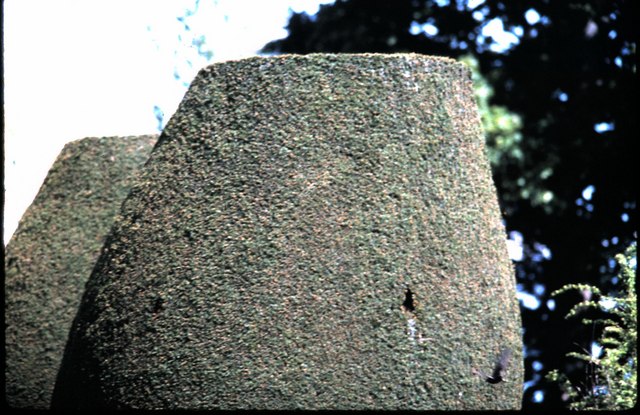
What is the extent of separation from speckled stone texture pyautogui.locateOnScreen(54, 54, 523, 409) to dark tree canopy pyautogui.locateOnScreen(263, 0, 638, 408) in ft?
16.8

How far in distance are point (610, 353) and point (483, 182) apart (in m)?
1.57

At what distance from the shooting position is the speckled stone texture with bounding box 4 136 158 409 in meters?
6.81

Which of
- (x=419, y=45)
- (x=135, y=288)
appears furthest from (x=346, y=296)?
(x=419, y=45)

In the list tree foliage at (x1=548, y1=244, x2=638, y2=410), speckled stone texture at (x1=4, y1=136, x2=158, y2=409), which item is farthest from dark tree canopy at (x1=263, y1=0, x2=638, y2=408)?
speckled stone texture at (x1=4, y1=136, x2=158, y2=409)

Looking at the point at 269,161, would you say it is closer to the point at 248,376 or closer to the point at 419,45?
the point at 248,376

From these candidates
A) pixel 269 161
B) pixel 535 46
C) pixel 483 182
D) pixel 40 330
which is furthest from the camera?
pixel 535 46

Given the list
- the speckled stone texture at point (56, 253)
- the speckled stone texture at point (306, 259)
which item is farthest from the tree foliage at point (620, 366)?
the speckled stone texture at point (56, 253)

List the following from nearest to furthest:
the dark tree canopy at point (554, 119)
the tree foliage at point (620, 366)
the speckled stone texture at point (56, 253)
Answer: the tree foliage at point (620, 366)
the speckled stone texture at point (56, 253)
the dark tree canopy at point (554, 119)

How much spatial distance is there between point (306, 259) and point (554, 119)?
6.87m

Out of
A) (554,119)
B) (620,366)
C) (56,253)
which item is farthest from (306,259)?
(554,119)

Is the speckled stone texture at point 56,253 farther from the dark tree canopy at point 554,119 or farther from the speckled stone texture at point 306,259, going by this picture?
the dark tree canopy at point 554,119

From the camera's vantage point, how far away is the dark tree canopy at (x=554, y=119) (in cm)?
1011

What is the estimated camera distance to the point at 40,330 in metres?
6.85

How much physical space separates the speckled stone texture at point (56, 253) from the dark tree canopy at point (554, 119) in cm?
503
